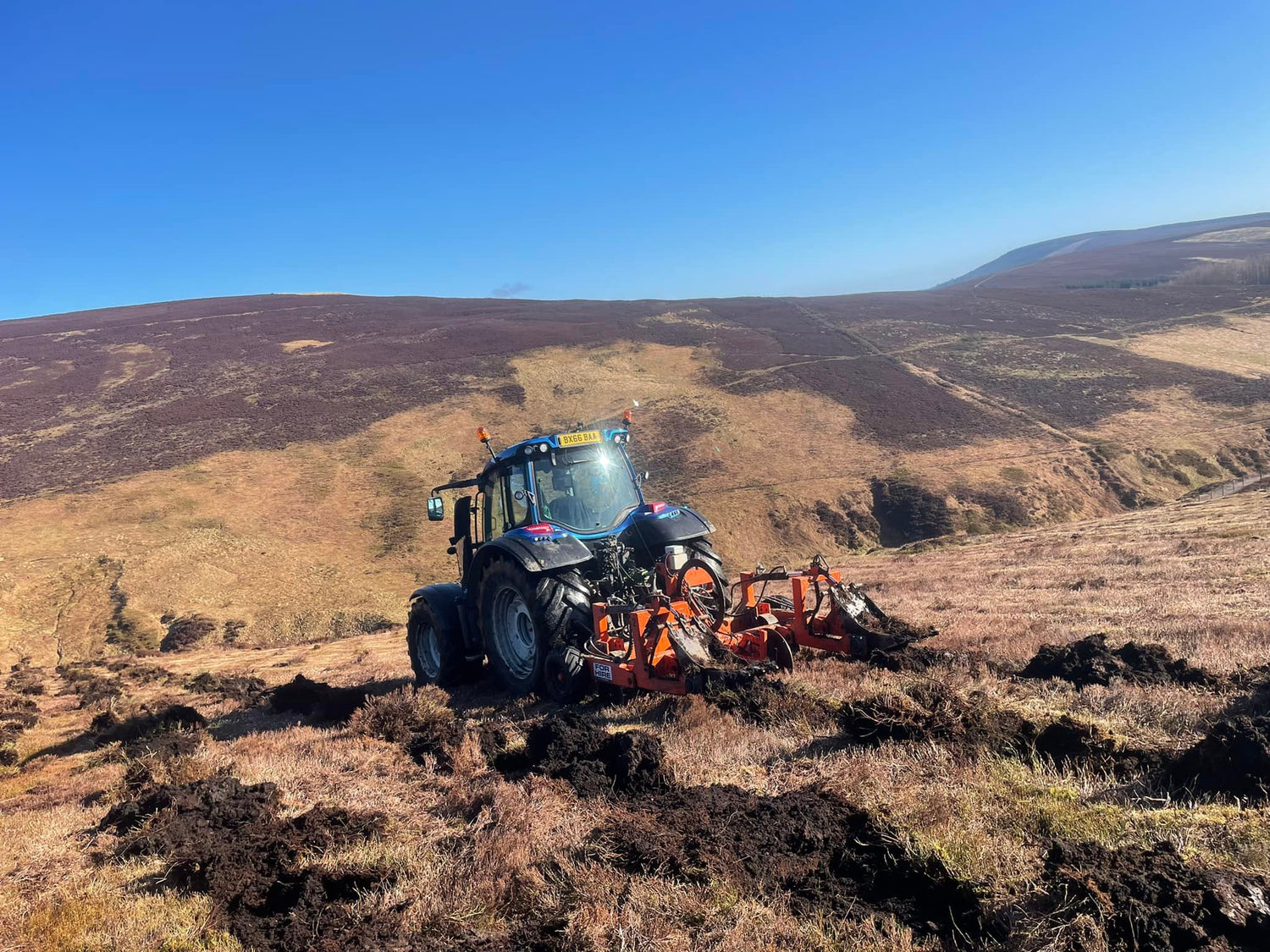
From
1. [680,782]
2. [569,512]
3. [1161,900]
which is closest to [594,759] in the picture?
[680,782]

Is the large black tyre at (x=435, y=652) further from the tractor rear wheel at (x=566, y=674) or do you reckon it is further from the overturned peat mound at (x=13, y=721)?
the overturned peat mound at (x=13, y=721)

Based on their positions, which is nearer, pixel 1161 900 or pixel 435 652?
pixel 1161 900

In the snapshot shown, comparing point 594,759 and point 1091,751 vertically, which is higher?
point 1091,751

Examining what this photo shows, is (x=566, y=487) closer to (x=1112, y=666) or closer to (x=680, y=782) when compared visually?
(x=680, y=782)

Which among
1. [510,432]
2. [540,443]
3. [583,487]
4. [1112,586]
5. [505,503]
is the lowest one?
[1112,586]

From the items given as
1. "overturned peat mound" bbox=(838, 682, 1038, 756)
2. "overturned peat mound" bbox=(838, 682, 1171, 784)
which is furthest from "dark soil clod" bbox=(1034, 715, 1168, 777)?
"overturned peat mound" bbox=(838, 682, 1038, 756)

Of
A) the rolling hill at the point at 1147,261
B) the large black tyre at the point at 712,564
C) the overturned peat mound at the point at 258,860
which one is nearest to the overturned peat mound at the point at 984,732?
the large black tyre at the point at 712,564

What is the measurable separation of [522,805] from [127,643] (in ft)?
66.0

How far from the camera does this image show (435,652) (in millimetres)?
10484

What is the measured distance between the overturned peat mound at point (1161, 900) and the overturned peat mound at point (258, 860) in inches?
111

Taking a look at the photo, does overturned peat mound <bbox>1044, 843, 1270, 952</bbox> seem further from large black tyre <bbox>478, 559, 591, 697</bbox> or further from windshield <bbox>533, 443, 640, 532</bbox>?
windshield <bbox>533, 443, 640, 532</bbox>

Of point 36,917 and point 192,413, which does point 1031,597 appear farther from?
point 192,413

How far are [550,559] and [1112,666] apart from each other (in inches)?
200

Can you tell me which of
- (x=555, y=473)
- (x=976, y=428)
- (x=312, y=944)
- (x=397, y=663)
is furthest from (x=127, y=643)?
(x=976, y=428)
